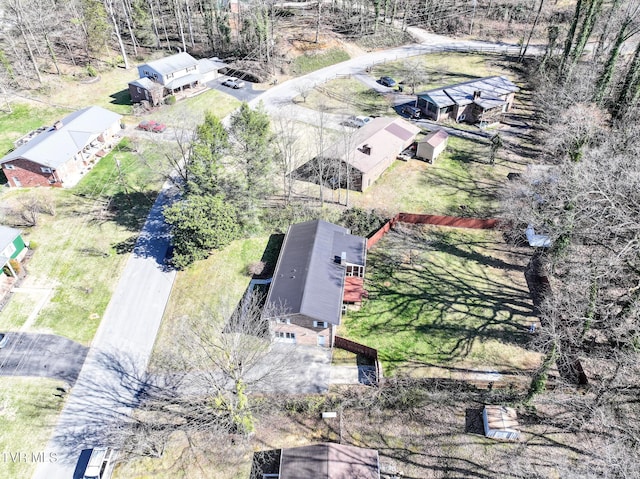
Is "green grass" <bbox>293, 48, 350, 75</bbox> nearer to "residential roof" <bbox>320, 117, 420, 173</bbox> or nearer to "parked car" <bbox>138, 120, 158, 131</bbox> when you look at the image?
"residential roof" <bbox>320, 117, 420, 173</bbox>

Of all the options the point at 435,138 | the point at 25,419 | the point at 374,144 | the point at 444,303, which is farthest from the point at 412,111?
the point at 25,419

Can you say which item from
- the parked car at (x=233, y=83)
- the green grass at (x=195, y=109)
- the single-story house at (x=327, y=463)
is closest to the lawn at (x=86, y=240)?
the green grass at (x=195, y=109)

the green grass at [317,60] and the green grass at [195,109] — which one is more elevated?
the green grass at [317,60]

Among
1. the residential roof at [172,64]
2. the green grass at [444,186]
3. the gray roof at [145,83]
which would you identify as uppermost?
the residential roof at [172,64]

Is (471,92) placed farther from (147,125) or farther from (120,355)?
→ (120,355)

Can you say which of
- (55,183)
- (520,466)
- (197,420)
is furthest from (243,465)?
(55,183)

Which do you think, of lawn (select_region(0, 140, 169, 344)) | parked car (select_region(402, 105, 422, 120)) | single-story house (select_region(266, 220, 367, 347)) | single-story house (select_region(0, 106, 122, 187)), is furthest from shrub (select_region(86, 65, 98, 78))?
single-story house (select_region(266, 220, 367, 347))

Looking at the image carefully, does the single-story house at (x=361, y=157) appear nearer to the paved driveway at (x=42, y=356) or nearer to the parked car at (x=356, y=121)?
the parked car at (x=356, y=121)

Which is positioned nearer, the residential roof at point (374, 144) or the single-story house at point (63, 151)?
the single-story house at point (63, 151)
